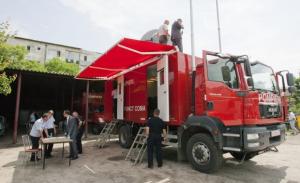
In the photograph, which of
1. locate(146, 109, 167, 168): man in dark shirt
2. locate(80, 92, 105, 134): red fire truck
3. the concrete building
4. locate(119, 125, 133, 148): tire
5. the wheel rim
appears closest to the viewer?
the wheel rim

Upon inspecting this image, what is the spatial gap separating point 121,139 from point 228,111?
516 centimetres

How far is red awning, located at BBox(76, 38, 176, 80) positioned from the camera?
5.82 meters

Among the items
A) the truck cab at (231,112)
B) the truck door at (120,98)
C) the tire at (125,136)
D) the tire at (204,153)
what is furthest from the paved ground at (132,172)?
the truck door at (120,98)

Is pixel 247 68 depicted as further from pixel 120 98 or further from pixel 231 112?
pixel 120 98

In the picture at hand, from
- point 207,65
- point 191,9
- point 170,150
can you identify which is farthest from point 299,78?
point 207,65

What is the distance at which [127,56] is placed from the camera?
665 centimetres

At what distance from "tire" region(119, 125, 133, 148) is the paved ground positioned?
1.30m

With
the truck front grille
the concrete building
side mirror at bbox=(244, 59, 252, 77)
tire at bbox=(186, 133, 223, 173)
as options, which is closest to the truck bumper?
the truck front grille

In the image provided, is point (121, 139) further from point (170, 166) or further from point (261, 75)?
point (261, 75)

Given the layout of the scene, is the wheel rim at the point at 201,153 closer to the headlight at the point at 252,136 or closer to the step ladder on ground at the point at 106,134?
the headlight at the point at 252,136

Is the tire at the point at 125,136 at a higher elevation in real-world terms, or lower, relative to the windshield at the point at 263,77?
lower

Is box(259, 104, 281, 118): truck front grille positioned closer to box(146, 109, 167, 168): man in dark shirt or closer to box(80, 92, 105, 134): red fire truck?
box(146, 109, 167, 168): man in dark shirt

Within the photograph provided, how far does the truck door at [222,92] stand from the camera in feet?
16.6

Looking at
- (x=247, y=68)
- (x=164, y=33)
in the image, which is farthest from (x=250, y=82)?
(x=164, y=33)
